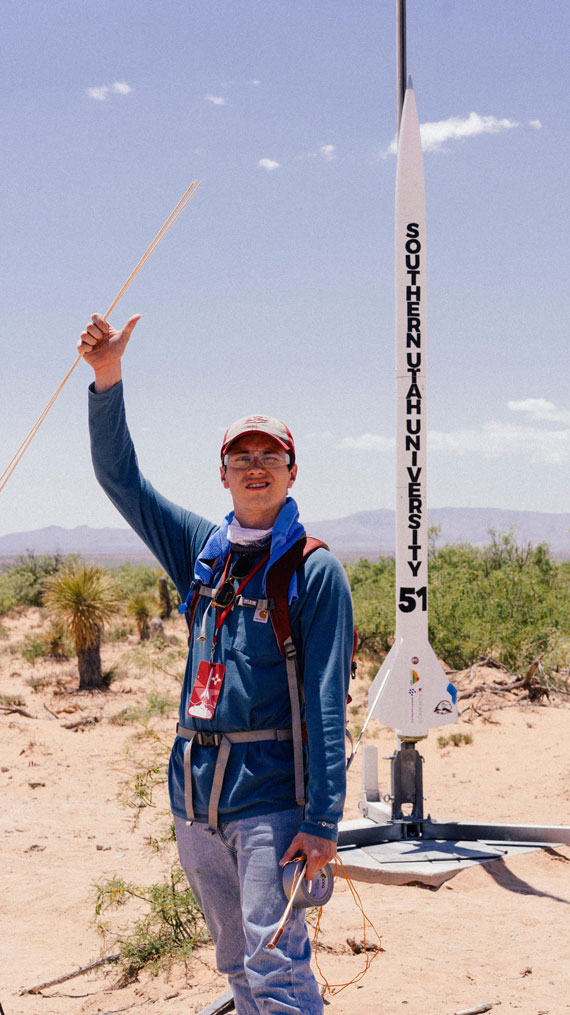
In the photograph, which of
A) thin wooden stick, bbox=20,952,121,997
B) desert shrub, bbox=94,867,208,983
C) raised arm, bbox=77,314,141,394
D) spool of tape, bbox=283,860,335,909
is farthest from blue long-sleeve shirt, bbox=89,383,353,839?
thin wooden stick, bbox=20,952,121,997

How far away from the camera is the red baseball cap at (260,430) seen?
2.79 meters

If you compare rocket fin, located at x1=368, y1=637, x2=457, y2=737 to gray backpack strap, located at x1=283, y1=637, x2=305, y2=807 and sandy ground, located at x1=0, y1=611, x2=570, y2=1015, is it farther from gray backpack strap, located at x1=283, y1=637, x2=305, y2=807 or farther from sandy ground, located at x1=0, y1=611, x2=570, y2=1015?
gray backpack strap, located at x1=283, y1=637, x2=305, y2=807

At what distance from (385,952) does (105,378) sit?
11.7 ft

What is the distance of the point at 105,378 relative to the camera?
284 centimetres

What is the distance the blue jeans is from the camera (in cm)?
245

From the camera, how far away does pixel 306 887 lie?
2.51 meters

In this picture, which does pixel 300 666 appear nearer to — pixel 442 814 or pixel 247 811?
pixel 247 811

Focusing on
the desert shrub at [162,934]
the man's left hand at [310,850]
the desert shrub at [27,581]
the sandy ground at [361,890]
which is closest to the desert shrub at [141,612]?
the desert shrub at [27,581]

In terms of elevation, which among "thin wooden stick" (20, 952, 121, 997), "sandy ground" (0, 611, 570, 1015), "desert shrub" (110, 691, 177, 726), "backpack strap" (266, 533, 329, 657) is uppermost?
"backpack strap" (266, 533, 329, 657)

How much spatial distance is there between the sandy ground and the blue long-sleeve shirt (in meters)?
2.07

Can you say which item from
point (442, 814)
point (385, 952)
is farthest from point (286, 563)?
point (442, 814)

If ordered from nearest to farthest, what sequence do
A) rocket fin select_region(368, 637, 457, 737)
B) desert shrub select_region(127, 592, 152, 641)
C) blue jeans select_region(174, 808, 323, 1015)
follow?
1. blue jeans select_region(174, 808, 323, 1015)
2. rocket fin select_region(368, 637, 457, 737)
3. desert shrub select_region(127, 592, 152, 641)

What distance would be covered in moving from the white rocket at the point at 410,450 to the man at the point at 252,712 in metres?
4.11

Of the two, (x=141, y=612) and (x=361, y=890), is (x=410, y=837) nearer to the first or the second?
(x=361, y=890)
